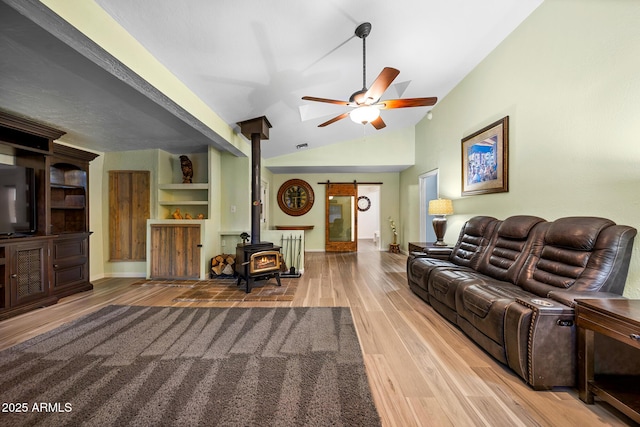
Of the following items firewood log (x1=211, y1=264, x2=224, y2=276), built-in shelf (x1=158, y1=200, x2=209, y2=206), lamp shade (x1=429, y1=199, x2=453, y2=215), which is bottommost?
firewood log (x1=211, y1=264, x2=224, y2=276)

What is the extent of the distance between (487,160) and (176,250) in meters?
4.97

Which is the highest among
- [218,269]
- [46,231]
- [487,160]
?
[487,160]

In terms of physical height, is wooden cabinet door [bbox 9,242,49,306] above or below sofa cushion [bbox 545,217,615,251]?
below

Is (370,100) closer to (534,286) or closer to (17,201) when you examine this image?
(534,286)

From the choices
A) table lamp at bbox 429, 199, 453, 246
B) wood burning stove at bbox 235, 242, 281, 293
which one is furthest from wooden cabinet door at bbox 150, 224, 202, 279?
table lamp at bbox 429, 199, 453, 246

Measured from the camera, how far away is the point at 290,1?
182cm

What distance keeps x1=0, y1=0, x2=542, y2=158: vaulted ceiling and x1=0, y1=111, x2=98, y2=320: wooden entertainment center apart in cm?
31

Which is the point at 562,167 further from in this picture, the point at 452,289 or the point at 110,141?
the point at 110,141

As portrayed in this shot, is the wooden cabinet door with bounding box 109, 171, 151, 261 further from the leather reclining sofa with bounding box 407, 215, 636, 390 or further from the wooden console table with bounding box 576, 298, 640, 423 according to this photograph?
the wooden console table with bounding box 576, 298, 640, 423

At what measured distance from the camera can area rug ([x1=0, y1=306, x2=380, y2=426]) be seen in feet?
4.30

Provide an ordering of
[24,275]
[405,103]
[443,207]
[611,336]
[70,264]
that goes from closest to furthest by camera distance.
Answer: [611,336], [405,103], [24,275], [70,264], [443,207]

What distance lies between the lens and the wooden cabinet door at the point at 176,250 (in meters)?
4.01

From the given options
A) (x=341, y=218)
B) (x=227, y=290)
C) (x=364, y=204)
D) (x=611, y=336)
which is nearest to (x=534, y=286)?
(x=611, y=336)

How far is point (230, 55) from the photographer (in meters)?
2.23
